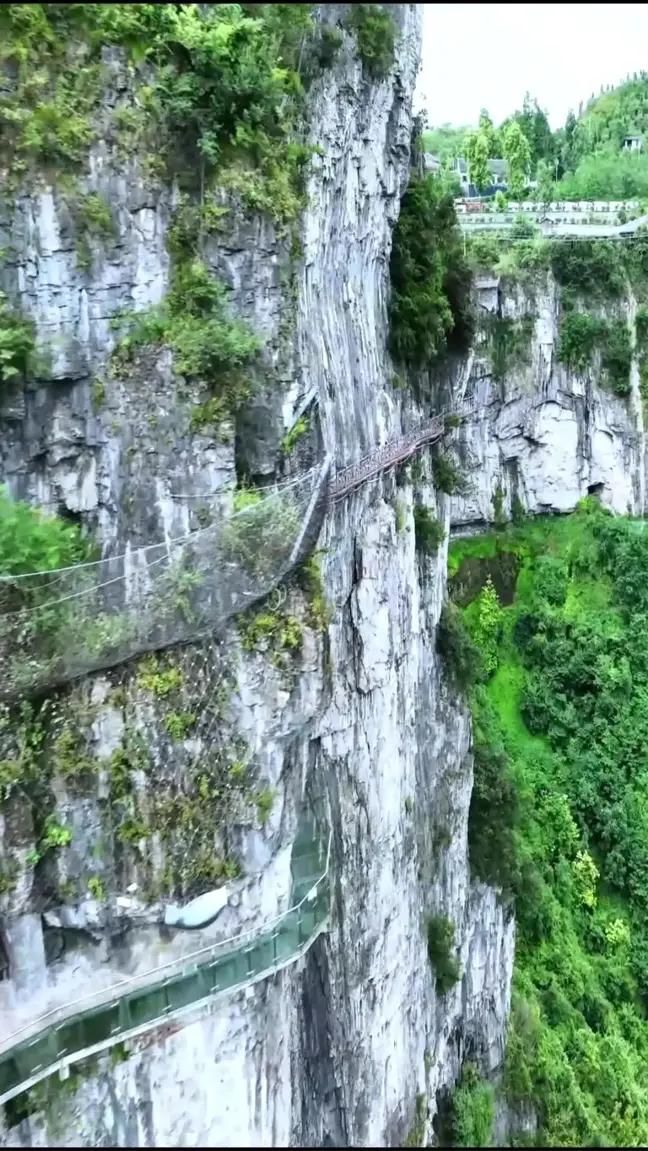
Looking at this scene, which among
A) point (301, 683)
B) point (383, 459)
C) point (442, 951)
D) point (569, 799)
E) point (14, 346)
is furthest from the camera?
point (569, 799)

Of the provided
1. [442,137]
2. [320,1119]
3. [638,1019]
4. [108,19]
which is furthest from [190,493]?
[442,137]

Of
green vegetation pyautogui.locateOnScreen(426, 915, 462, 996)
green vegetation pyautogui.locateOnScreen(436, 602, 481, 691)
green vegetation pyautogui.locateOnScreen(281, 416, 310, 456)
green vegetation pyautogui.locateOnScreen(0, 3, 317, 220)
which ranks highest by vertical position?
green vegetation pyautogui.locateOnScreen(0, 3, 317, 220)

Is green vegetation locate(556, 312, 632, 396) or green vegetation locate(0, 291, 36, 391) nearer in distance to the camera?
green vegetation locate(0, 291, 36, 391)

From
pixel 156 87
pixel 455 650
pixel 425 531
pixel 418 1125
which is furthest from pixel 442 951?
pixel 156 87

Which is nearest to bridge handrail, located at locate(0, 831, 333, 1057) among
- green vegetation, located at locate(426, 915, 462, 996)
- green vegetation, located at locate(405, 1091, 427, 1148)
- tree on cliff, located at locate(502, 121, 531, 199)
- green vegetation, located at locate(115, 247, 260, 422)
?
green vegetation, located at locate(115, 247, 260, 422)

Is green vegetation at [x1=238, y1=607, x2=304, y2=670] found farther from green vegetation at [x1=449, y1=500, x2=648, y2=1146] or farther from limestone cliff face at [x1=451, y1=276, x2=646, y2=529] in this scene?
limestone cliff face at [x1=451, y1=276, x2=646, y2=529]

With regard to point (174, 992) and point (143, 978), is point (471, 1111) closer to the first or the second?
point (174, 992)

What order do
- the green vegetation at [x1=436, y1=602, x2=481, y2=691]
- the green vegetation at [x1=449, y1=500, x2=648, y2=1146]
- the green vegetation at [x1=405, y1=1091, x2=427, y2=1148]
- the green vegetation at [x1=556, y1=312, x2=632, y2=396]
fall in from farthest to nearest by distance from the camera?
the green vegetation at [x1=556, y1=312, x2=632, y2=396] < the green vegetation at [x1=449, y1=500, x2=648, y2=1146] < the green vegetation at [x1=436, y1=602, x2=481, y2=691] < the green vegetation at [x1=405, y1=1091, x2=427, y2=1148]

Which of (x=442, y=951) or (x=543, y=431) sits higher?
(x=543, y=431)
